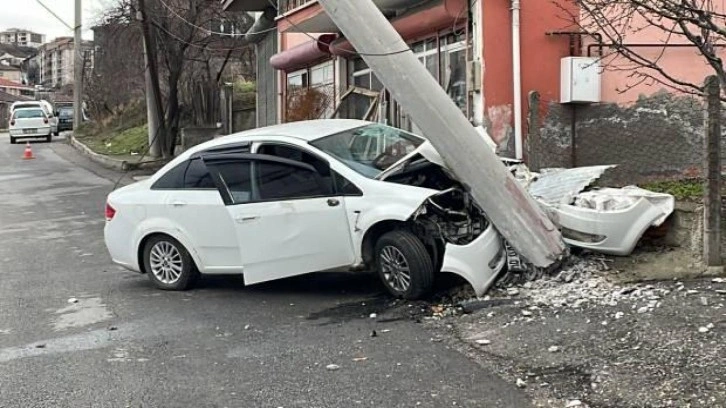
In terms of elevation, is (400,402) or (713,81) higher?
(713,81)

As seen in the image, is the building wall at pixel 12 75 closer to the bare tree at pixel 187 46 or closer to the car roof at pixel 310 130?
the bare tree at pixel 187 46

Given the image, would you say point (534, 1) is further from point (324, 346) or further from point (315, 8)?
point (324, 346)

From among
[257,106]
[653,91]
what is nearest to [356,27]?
[653,91]

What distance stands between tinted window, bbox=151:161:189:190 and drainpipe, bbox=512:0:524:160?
5.12 metres

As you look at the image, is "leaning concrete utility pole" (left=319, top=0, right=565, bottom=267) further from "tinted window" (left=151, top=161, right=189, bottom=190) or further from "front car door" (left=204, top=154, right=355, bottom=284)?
"tinted window" (left=151, top=161, right=189, bottom=190)

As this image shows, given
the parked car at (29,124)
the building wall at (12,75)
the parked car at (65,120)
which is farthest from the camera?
the building wall at (12,75)

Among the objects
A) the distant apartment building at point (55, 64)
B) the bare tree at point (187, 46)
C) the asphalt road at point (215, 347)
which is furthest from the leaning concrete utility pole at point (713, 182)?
the distant apartment building at point (55, 64)

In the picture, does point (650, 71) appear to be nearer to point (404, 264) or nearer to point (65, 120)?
point (404, 264)

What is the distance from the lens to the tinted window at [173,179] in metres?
8.61

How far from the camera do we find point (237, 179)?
8133 mm

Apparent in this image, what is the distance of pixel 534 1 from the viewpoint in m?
11.7

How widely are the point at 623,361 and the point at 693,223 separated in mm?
2499

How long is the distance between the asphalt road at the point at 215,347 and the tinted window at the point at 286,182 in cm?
104

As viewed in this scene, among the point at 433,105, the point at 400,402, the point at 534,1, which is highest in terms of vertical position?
the point at 534,1
